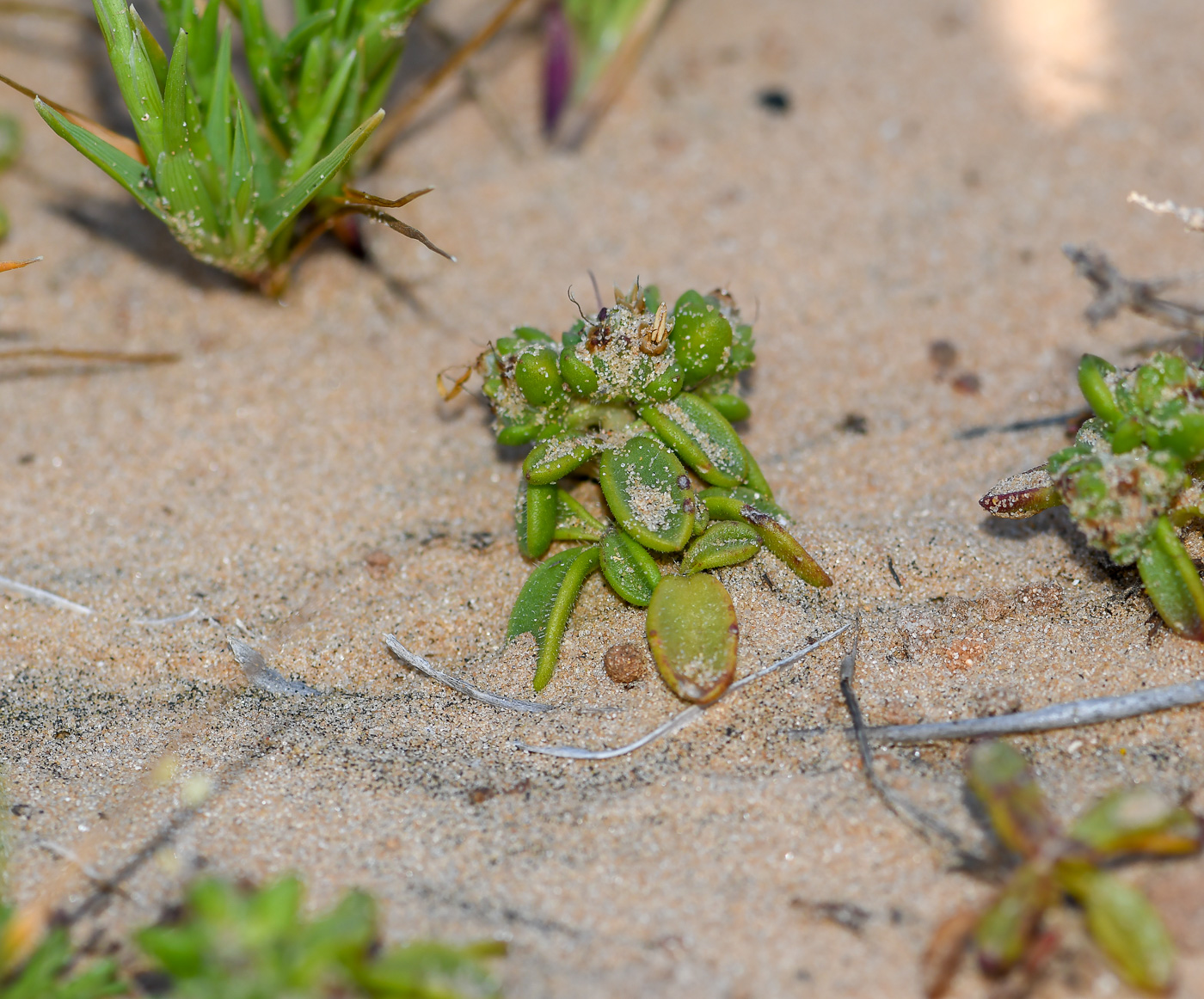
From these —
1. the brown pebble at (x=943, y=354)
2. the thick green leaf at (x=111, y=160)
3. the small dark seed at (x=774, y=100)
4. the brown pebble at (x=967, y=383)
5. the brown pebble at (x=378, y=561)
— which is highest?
the thick green leaf at (x=111, y=160)

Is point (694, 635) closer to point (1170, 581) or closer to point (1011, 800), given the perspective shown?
point (1011, 800)

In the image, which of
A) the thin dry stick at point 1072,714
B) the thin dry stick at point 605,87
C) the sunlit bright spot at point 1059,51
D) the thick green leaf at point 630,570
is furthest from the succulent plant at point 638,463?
the sunlit bright spot at point 1059,51

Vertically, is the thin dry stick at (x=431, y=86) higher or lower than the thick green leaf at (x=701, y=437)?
higher

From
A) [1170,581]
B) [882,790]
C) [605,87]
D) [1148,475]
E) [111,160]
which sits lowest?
[882,790]

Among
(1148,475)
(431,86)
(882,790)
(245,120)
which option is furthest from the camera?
(431,86)

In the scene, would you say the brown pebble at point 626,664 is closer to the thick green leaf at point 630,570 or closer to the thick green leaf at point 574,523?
the thick green leaf at point 630,570

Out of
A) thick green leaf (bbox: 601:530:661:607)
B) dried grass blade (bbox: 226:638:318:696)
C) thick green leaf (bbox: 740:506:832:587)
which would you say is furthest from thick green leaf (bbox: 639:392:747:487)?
dried grass blade (bbox: 226:638:318:696)

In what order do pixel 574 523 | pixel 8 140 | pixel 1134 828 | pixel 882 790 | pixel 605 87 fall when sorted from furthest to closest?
pixel 605 87 < pixel 8 140 < pixel 574 523 < pixel 882 790 < pixel 1134 828

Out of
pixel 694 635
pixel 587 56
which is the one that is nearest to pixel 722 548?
pixel 694 635
